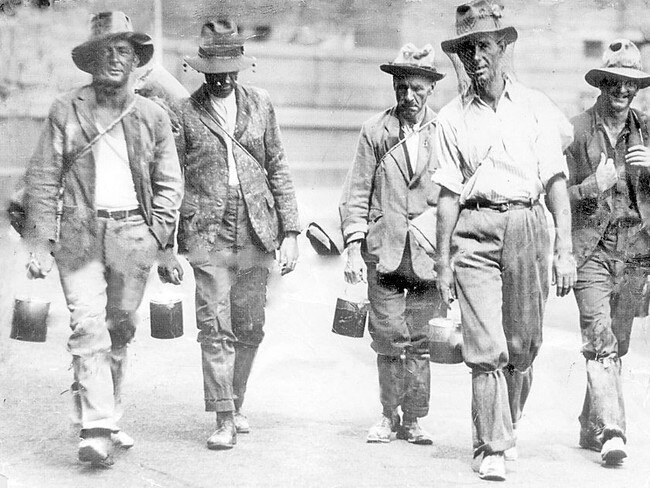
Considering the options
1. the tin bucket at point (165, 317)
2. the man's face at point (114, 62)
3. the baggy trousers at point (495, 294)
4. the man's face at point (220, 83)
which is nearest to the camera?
the baggy trousers at point (495, 294)

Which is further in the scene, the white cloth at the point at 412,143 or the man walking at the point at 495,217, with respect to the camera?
the white cloth at the point at 412,143

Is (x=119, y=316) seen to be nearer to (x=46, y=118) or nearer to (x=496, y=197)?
(x=46, y=118)

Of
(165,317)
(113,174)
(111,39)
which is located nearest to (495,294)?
(165,317)

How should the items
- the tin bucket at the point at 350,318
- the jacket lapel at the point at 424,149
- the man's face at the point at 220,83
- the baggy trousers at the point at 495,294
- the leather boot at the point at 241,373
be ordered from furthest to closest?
the tin bucket at the point at 350,318 → the leather boot at the point at 241,373 → the jacket lapel at the point at 424,149 → the man's face at the point at 220,83 → the baggy trousers at the point at 495,294

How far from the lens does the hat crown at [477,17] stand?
498 cm

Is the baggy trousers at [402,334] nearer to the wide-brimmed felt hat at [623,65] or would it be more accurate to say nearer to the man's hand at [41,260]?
the wide-brimmed felt hat at [623,65]

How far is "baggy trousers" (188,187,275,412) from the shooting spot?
206 inches

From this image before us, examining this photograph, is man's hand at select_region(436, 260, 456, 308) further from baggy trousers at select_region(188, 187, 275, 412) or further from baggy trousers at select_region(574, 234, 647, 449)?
baggy trousers at select_region(188, 187, 275, 412)

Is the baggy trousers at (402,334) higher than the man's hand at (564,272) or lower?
lower

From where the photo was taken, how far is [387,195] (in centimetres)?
540

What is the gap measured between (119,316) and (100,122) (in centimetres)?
105

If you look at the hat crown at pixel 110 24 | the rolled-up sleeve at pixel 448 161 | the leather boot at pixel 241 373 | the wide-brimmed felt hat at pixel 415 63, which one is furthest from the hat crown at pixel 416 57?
the leather boot at pixel 241 373

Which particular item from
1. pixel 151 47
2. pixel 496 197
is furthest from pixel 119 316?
pixel 496 197

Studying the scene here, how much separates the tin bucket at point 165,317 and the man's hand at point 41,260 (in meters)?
0.64
